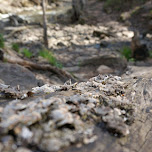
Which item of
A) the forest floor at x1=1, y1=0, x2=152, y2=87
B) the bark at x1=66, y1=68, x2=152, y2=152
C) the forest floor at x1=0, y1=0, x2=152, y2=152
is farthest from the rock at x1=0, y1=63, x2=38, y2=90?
the bark at x1=66, y1=68, x2=152, y2=152

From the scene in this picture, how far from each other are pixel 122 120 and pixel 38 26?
14.4m

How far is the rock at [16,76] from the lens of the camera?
3.60 meters

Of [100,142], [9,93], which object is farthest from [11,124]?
[9,93]

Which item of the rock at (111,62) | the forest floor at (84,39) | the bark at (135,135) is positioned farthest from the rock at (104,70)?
the bark at (135,135)

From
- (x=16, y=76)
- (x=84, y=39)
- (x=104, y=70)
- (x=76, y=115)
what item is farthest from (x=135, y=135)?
(x=84, y=39)

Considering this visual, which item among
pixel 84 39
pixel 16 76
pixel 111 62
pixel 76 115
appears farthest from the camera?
pixel 84 39

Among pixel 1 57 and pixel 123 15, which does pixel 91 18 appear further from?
pixel 1 57

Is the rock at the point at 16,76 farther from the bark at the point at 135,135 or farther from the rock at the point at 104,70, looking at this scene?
the rock at the point at 104,70

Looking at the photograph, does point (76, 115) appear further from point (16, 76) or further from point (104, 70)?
point (104, 70)

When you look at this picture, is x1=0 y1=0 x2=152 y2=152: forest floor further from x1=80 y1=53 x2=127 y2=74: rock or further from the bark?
x1=80 y1=53 x2=127 y2=74: rock

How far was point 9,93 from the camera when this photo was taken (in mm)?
1954

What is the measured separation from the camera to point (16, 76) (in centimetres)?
395

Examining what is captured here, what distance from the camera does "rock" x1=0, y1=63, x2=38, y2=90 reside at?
3600mm

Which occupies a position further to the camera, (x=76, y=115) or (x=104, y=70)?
(x=104, y=70)
